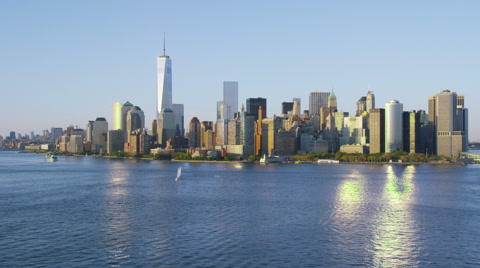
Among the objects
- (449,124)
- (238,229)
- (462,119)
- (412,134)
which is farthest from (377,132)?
(238,229)

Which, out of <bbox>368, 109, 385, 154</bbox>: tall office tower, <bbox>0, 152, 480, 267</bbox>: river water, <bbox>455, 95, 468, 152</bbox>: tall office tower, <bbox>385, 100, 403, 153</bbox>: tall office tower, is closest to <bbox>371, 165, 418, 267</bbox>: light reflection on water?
<bbox>0, 152, 480, 267</bbox>: river water

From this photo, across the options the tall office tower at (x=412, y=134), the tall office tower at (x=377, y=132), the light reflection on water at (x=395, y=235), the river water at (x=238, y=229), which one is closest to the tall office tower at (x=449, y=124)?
the tall office tower at (x=412, y=134)

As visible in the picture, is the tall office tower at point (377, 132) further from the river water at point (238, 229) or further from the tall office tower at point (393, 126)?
the river water at point (238, 229)

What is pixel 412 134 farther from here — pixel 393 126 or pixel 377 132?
pixel 377 132

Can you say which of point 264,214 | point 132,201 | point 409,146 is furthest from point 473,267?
point 409,146

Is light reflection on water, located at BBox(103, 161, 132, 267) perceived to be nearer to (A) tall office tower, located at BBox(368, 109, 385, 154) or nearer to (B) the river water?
(B) the river water

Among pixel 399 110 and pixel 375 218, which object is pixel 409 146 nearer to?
pixel 399 110
